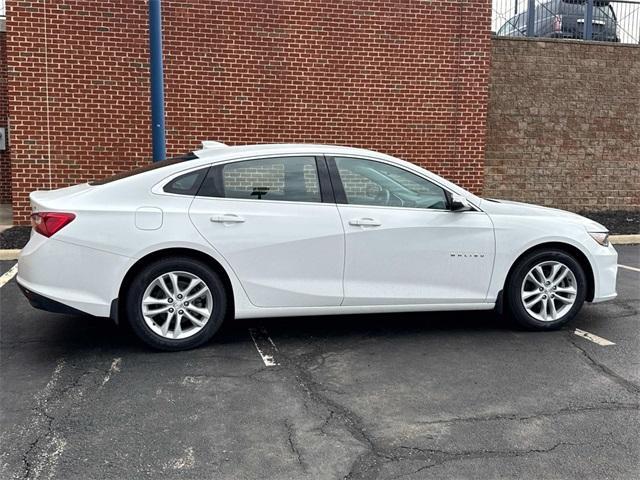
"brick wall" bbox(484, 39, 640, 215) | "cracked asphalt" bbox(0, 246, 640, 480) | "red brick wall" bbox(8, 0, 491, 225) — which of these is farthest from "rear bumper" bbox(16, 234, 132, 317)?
"brick wall" bbox(484, 39, 640, 215)

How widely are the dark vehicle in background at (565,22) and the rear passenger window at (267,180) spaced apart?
9360 millimetres

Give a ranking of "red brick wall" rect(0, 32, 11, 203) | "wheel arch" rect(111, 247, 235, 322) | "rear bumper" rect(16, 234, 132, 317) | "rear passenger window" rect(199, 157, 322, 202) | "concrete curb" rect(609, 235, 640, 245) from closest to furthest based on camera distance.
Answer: "rear bumper" rect(16, 234, 132, 317) < "wheel arch" rect(111, 247, 235, 322) < "rear passenger window" rect(199, 157, 322, 202) < "concrete curb" rect(609, 235, 640, 245) < "red brick wall" rect(0, 32, 11, 203)

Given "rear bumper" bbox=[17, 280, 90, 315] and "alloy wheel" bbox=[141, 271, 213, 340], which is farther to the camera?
"alloy wheel" bbox=[141, 271, 213, 340]

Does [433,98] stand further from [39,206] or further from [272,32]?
[39,206]

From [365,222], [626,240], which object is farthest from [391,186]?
[626,240]

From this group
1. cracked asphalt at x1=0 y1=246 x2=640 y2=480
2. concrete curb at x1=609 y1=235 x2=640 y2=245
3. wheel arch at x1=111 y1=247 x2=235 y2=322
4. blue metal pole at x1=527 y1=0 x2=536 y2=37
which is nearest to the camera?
cracked asphalt at x1=0 y1=246 x2=640 y2=480

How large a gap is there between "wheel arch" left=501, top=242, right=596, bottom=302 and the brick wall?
7069 mm

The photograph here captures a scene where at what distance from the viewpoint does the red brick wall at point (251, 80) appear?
956 cm

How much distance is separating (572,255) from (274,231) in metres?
2.59

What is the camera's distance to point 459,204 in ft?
16.2

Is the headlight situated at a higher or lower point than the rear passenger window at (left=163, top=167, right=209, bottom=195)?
lower

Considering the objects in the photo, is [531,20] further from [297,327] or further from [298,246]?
[298,246]

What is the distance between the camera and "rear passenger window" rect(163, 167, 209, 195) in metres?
4.58

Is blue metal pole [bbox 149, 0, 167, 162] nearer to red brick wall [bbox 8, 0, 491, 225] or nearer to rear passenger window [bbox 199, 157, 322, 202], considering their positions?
red brick wall [bbox 8, 0, 491, 225]
